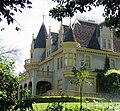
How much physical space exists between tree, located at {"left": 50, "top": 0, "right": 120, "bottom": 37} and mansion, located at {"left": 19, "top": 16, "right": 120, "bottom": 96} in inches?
954

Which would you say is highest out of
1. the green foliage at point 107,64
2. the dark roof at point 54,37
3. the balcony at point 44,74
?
the dark roof at point 54,37

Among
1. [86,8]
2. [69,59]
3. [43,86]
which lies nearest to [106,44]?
[69,59]

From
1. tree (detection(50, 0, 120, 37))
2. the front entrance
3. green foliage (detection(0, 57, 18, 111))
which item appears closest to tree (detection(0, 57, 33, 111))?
green foliage (detection(0, 57, 18, 111))

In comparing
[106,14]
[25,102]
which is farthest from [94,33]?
[25,102]

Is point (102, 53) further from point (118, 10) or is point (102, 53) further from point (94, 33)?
point (118, 10)

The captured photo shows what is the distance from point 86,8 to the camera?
443 inches

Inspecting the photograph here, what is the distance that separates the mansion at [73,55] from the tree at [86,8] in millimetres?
24239

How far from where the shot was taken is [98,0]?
12.0 meters

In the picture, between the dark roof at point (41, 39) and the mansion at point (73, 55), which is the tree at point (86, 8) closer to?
the mansion at point (73, 55)

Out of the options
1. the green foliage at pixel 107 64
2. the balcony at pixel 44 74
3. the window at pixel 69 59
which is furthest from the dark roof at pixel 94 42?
the balcony at pixel 44 74

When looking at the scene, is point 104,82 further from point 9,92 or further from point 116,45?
point 9,92

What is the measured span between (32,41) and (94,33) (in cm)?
1218

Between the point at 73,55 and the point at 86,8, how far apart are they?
95.3 ft

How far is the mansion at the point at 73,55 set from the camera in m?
40.2
